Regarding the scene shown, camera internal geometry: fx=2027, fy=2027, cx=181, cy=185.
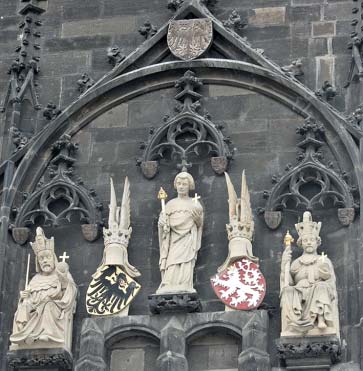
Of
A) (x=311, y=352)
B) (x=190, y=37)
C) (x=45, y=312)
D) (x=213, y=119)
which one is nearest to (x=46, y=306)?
(x=45, y=312)

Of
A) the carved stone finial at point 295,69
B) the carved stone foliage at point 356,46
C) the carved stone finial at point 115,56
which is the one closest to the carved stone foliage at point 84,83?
the carved stone finial at point 115,56

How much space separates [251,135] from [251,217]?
4.39 feet

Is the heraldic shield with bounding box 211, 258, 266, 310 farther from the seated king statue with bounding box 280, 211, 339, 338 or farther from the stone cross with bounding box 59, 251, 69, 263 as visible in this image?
the stone cross with bounding box 59, 251, 69, 263

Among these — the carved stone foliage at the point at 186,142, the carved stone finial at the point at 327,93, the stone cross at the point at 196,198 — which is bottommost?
the stone cross at the point at 196,198

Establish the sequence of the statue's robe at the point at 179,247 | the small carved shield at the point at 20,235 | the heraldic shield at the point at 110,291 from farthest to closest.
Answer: the small carved shield at the point at 20,235 → the heraldic shield at the point at 110,291 → the statue's robe at the point at 179,247

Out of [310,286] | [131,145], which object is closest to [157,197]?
[131,145]

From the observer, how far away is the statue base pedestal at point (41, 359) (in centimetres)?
2314

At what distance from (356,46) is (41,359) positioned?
5551 millimetres

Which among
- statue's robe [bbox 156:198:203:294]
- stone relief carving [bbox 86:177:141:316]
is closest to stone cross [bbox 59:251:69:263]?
stone relief carving [bbox 86:177:141:316]

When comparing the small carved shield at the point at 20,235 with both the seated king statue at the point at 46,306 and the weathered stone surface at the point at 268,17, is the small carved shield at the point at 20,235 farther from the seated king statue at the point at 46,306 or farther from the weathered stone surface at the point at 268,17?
the weathered stone surface at the point at 268,17

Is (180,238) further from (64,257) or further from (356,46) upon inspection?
(356,46)

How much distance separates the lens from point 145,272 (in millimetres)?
23906

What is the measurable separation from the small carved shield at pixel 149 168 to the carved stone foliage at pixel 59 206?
0.67 meters

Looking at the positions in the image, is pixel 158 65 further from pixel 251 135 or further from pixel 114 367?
pixel 114 367
